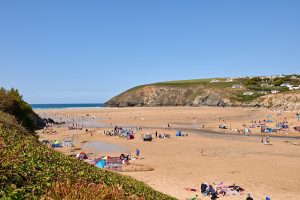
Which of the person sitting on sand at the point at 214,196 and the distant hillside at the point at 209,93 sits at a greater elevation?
the distant hillside at the point at 209,93

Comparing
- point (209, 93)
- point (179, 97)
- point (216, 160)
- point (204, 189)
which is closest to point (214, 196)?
point (204, 189)

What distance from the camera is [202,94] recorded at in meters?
152

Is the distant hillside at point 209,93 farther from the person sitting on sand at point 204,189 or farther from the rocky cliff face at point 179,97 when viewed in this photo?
the person sitting on sand at point 204,189

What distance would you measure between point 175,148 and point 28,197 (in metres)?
34.3

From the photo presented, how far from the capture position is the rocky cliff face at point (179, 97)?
440ft

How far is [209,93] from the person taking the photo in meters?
149

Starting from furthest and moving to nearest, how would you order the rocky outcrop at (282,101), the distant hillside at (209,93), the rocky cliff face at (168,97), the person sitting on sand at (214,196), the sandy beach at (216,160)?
the rocky cliff face at (168,97), the distant hillside at (209,93), the rocky outcrop at (282,101), the sandy beach at (216,160), the person sitting on sand at (214,196)

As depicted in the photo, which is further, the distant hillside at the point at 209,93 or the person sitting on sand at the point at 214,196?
the distant hillside at the point at 209,93

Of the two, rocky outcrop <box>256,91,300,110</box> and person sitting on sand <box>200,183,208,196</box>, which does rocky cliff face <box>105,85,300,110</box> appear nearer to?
rocky outcrop <box>256,91,300,110</box>

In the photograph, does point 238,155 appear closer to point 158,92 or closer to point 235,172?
point 235,172

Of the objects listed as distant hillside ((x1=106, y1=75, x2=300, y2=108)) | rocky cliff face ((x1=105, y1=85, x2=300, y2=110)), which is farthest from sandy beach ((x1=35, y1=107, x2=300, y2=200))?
distant hillside ((x1=106, y1=75, x2=300, y2=108))

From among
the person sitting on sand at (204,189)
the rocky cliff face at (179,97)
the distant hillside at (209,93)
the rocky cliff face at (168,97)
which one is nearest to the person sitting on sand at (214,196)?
the person sitting on sand at (204,189)

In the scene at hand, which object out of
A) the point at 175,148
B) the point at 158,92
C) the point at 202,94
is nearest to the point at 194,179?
the point at 175,148

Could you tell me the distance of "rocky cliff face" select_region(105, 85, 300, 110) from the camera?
134000 millimetres
